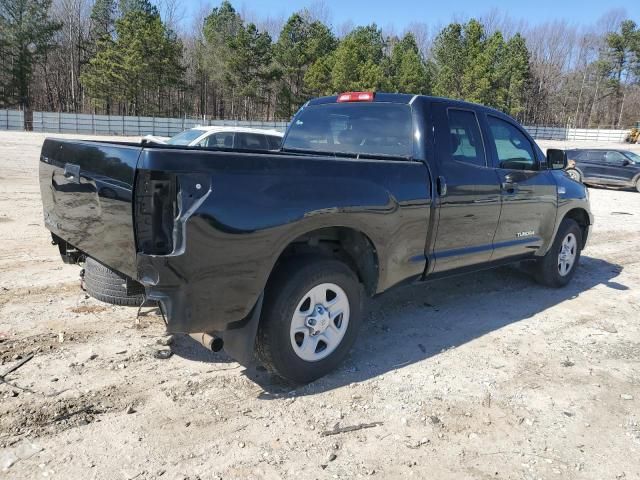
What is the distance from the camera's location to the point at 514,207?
5027 millimetres

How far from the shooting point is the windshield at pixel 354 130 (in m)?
4.33

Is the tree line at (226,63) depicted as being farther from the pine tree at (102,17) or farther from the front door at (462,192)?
the front door at (462,192)

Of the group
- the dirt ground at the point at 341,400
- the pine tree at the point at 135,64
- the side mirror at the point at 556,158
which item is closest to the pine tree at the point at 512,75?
the pine tree at the point at 135,64

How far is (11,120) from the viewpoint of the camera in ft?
152

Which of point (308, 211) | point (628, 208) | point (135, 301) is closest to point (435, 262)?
point (308, 211)

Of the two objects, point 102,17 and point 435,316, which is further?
point 102,17

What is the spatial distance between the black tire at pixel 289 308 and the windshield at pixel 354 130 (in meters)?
1.32

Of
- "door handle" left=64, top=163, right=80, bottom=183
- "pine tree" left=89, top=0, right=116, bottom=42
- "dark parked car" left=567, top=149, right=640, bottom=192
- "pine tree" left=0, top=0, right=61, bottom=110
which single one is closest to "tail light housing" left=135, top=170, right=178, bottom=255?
"door handle" left=64, top=163, right=80, bottom=183

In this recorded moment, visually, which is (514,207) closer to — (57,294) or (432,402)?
(432,402)

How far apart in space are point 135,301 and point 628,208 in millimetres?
14820

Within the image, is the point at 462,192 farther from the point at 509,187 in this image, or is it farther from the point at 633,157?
the point at 633,157

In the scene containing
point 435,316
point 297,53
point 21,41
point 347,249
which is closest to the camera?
point 347,249

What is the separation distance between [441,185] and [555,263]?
8.62 ft

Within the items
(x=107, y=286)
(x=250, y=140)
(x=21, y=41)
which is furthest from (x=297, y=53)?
(x=107, y=286)
